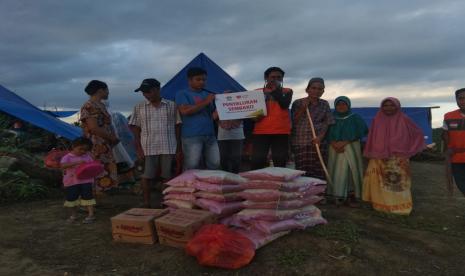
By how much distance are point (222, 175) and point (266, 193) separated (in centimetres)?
51

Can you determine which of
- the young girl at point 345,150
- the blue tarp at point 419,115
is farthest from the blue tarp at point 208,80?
the blue tarp at point 419,115

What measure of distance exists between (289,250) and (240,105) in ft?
5.75

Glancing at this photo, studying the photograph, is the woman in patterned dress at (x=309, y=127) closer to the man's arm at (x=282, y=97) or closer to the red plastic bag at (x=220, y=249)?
the man's arm at (x=282, y=97)

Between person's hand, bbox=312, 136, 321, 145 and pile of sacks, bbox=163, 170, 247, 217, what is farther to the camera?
person's hand, bbox=312, 136, 321, 145

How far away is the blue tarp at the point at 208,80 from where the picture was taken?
22.8 ft

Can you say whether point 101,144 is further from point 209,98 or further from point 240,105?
point 240,105

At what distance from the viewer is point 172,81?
22.9 feet

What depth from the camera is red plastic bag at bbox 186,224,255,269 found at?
291 cm

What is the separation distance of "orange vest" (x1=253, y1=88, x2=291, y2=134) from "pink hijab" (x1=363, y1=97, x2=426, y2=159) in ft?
3.83

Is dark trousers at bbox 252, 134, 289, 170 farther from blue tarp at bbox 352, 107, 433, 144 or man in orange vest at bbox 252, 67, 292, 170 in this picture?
blue tarp at bbox 352, 107, 433, 144

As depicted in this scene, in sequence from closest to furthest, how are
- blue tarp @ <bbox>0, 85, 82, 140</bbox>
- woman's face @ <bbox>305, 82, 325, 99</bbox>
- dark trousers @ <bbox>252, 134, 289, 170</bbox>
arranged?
dark trousers @ <bbox>252, 134, 289, 170</bbox>, woman's face @ <bbox>305, 82, 325, 99</bbox>, blue tarp @ <bbox>0, 85, 82, 140</bbox>

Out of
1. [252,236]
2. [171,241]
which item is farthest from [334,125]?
[171,241]

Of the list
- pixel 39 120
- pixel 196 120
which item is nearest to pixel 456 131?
pixel 196 120

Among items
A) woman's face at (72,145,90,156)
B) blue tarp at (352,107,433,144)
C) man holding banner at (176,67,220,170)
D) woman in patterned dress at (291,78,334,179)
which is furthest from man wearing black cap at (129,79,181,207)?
blue tarp at (352,107,433,144)
